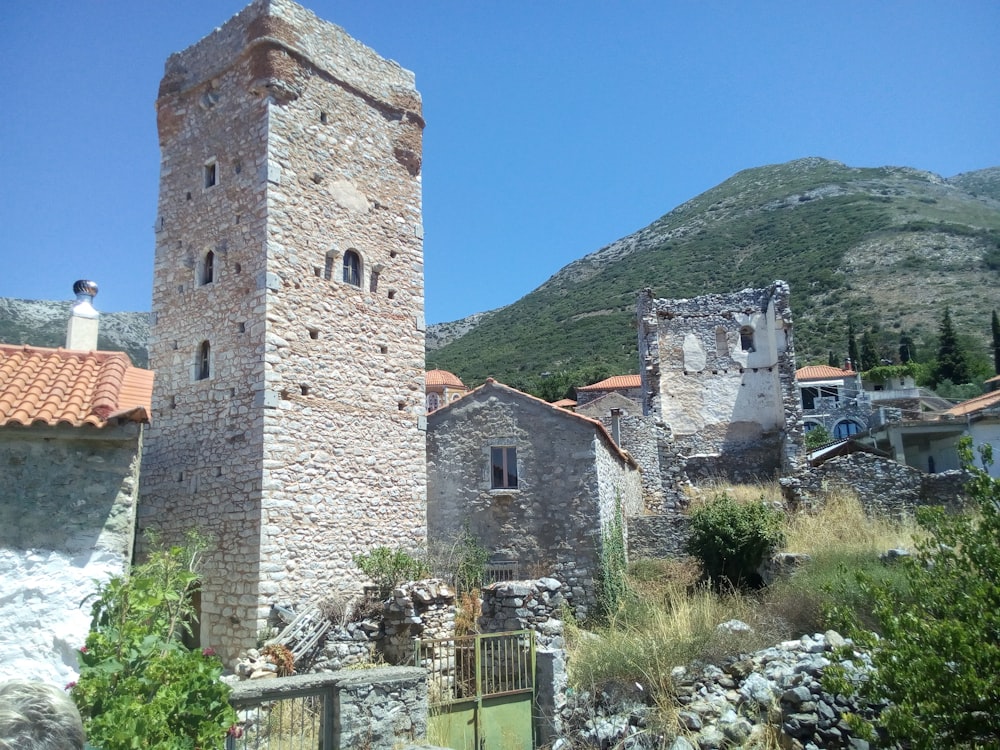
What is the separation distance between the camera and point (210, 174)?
16.2 meters

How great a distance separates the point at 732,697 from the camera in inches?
383

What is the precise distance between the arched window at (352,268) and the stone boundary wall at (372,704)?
9.28 meters

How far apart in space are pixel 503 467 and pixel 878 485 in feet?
31.4

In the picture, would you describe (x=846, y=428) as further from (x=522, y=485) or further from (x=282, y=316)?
(x=282, y=316)

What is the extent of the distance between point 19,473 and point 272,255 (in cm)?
732

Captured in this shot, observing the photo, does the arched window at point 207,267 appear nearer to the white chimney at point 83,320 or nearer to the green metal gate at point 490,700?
the white chimney at point 83,320

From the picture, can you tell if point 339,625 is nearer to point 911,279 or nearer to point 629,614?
point 629,614

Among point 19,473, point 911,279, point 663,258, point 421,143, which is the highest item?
point 663,258

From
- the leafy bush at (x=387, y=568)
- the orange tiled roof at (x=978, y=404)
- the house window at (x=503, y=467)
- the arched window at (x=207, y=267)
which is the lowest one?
the leafy bush at (x=387, y=568)

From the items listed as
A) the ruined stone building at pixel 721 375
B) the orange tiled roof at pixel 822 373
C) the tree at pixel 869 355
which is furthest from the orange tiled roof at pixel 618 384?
the tree at pixel 869 355

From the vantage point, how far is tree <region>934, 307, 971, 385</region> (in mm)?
51031

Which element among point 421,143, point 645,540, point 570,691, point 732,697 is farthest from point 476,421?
point 732,697

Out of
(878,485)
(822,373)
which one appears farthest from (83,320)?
(822,373)

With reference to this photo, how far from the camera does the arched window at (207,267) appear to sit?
1570 cm
